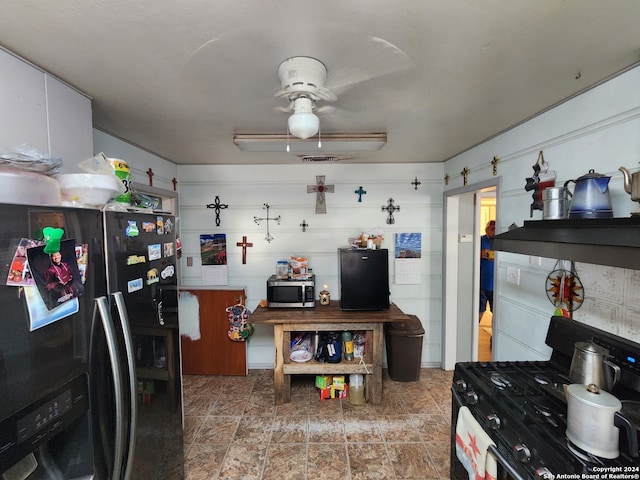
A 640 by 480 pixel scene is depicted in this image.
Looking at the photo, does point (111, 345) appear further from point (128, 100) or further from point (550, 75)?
point (550, 75)

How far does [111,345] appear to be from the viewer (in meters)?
0.98

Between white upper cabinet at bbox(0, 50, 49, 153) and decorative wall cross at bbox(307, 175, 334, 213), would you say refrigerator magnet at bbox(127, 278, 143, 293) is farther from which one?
decorative wall cross at bbox(307, 175, 334, 213)

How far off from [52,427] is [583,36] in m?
2.35

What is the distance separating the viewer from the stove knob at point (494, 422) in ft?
3.52

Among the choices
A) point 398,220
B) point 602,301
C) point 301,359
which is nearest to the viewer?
point 602,301

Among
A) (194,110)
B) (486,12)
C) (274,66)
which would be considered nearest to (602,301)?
(486,12)

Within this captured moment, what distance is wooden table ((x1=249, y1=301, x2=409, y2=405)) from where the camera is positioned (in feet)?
7.74

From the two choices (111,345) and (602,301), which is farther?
(602,301)

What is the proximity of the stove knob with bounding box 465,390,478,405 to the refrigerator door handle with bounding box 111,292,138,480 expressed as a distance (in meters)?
1.56

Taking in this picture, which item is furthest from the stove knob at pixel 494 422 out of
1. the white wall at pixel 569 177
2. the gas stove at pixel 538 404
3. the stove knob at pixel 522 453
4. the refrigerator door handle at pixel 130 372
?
the refrigerator door handle at pixel 130 372

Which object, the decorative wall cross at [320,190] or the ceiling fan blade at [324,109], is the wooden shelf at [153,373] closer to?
the ceiling fan blade at [324,109]

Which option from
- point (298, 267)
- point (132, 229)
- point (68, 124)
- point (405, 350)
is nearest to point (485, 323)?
point (405, 350)

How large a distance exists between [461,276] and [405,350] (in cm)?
107

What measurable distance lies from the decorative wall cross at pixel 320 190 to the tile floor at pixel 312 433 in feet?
6.49
